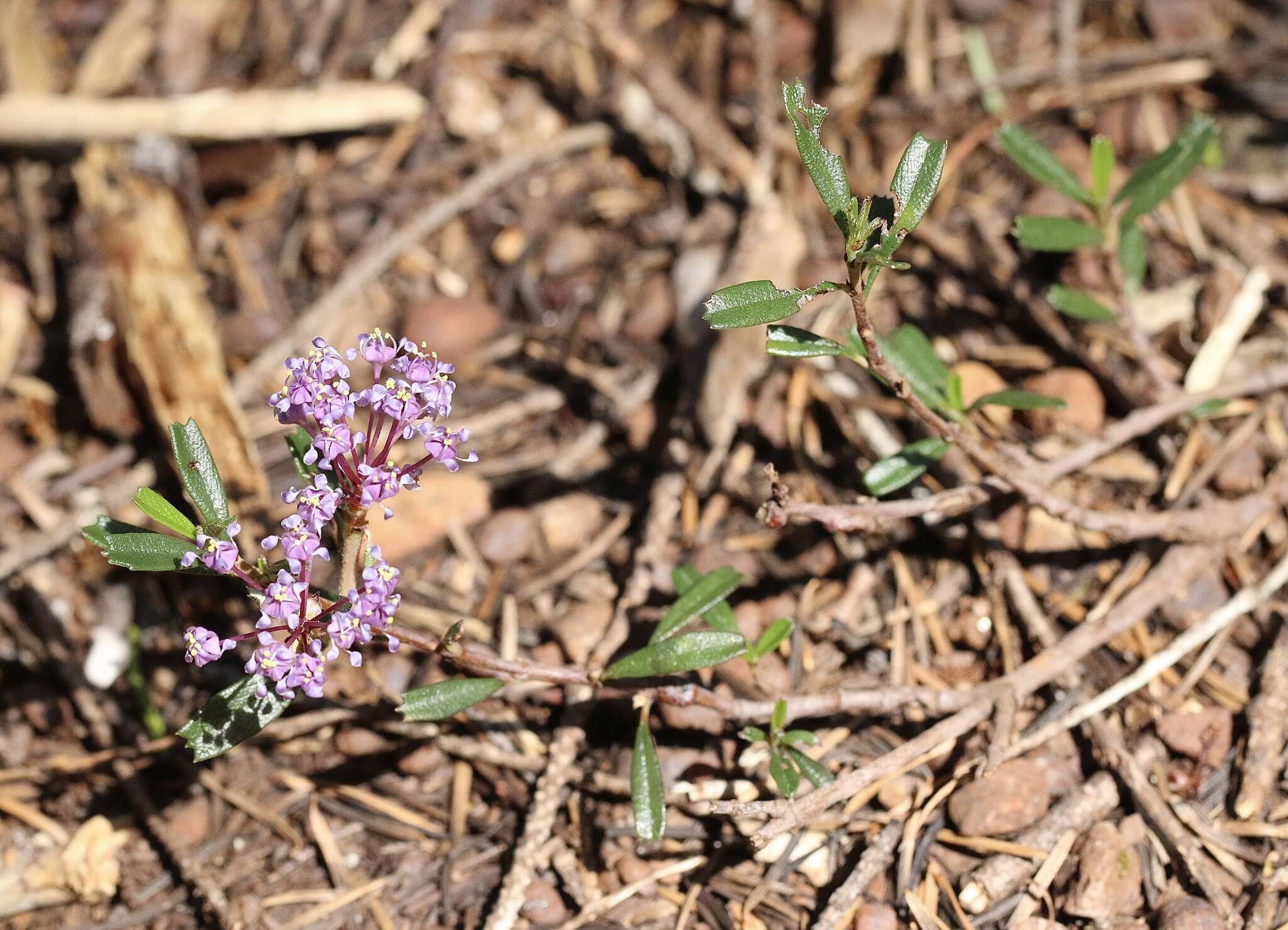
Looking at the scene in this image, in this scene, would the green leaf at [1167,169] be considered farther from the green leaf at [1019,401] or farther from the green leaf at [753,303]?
the green leaf at [753,303]

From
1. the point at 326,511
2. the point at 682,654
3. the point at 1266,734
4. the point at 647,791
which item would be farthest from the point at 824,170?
the point at 1266,734

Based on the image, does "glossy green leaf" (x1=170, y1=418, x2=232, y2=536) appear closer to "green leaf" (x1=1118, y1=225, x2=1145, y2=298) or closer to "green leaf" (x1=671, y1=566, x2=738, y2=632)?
"green leaf" (x1=671, y1=566, x2=738, y2=632)

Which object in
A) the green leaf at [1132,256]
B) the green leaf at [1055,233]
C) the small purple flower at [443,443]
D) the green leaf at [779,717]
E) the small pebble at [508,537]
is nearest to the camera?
the small purple flower at [443,443]

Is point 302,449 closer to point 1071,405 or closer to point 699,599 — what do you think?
point 699,599

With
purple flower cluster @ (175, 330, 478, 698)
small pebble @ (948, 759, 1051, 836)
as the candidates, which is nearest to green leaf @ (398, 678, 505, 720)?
purple flower cluster @ (175, 330, 478, 698)

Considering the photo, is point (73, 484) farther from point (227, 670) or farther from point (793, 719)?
point (793, 719)

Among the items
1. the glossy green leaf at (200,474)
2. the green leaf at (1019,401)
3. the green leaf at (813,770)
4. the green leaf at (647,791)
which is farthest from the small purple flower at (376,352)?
the green leaf at (1019,401)

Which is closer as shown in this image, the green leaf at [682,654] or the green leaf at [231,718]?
the green leaf at [231,718]
